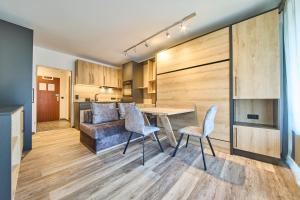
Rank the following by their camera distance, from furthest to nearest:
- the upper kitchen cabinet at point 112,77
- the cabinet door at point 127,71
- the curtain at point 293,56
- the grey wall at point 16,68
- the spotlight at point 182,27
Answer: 1. the upper kitchen cabinet at point 112,77
2. the cabinet door at point 127,71
3. the spotlight at point 182,27
4. the grey wall at point 16,68
5. the curtain at point 293,56

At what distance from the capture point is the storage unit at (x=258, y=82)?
1891 mm

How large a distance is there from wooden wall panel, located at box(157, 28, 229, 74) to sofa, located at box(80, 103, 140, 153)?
62.5 inches

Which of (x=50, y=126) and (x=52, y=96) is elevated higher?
(x=52, y=96)

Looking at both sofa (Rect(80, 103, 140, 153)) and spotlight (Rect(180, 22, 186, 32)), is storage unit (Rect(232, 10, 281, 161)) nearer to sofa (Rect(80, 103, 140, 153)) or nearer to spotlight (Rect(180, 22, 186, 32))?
spotlight (Rect(180, 22, 186, 32))

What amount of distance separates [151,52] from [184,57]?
4.69 feet

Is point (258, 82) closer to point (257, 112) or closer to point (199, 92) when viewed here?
point (257, 112)

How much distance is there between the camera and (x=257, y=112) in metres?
2.28

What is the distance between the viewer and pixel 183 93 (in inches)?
116

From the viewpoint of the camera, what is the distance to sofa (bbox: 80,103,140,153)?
233 centimetres

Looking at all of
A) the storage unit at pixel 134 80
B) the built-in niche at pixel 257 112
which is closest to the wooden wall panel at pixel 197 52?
the built-in niche at pixel 257 112

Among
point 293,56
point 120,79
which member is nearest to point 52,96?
point 120,79

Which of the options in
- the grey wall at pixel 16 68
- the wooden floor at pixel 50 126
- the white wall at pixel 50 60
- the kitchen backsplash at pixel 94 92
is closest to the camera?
the grey wall at pixel 16 68

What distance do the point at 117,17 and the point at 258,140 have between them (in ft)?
10.4

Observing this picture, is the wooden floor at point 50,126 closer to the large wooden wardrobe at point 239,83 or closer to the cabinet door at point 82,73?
the cabinet door at point 82,73
